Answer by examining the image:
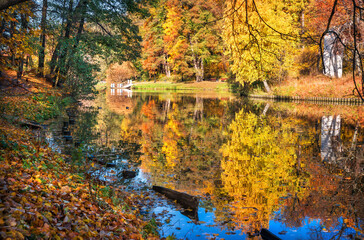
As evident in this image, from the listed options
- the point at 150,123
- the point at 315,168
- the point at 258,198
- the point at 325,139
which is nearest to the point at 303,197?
the point at 258,198

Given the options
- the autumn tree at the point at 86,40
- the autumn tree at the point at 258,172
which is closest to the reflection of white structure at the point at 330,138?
the autumn tree at the point at 258,172

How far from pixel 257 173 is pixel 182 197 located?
302 cm

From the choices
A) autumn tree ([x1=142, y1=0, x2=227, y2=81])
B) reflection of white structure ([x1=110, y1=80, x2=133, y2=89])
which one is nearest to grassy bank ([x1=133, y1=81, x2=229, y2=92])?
reflection of white structure ([x1=110, y1=80, x2=133, y2=89])

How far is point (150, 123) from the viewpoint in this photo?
17.7 meters

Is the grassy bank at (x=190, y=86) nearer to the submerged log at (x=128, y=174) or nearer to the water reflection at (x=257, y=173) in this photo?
the water reflection at (x=257, y=173)

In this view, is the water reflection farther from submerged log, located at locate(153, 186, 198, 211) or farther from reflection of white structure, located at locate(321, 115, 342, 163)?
submerged log, located at locate(153, 186, 198, 211)

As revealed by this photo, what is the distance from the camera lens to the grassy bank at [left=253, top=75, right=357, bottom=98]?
93.7 ft

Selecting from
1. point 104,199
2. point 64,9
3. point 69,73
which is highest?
point 64,9

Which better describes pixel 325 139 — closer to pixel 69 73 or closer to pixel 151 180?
pixel 151 180

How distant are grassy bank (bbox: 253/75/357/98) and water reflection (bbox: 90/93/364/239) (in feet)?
47.5

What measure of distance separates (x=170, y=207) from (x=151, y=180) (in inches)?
66.6

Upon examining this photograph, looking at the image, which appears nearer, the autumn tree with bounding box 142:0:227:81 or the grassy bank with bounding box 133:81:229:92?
the grassy bank with bounding box 133:81:229:92

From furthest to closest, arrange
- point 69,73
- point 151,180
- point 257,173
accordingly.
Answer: point 69,73
point 257,173
point 151,180

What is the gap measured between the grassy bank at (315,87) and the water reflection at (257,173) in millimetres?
14475
